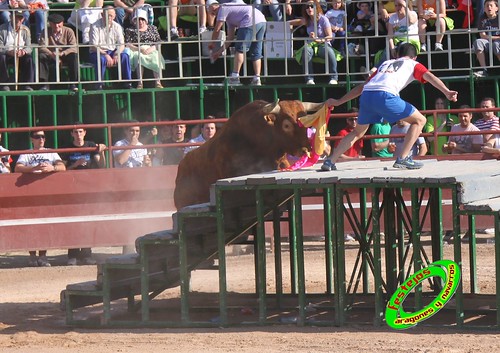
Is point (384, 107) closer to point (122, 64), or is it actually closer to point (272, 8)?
point (122, 64)

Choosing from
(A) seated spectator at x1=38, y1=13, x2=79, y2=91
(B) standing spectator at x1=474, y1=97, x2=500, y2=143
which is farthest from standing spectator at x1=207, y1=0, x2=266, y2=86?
(B) standing spectator at x1=474, y1=97, x2=500, y2=143

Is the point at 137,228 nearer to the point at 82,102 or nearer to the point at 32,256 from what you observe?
the point at 32,256

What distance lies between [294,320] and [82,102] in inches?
351

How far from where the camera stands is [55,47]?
62.0ft

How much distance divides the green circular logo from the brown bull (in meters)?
2.79

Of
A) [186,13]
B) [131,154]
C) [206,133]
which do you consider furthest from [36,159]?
[186,13]

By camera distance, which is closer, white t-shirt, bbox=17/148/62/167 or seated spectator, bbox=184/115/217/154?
white t-shirt, bbox=17/148/62/167

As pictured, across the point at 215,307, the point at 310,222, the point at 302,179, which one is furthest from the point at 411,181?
the point at 310,222

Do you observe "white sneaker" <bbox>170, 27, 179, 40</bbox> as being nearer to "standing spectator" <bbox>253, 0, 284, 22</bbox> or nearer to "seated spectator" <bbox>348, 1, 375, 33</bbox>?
"standing spectator" <bbox>253, 0, 284, 22</bbox>

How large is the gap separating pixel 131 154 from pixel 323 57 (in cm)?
390

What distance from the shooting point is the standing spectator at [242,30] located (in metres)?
19.4

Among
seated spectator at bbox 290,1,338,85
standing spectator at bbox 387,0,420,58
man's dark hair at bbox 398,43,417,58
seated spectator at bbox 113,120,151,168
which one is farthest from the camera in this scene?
seated spectator at bbox 290,1,338,85

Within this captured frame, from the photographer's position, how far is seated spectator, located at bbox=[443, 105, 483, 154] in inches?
708

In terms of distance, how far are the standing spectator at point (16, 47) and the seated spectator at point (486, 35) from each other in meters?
7.09
